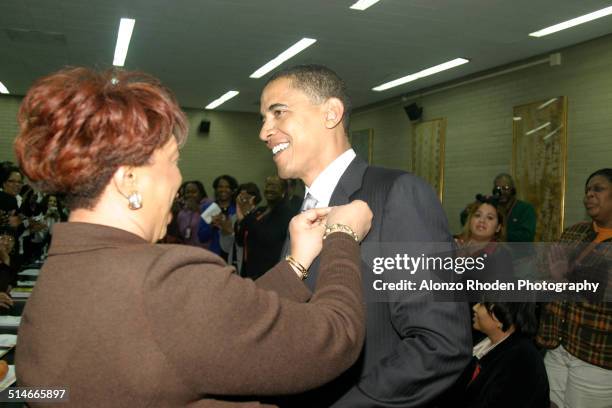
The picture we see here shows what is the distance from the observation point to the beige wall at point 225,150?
1305cm

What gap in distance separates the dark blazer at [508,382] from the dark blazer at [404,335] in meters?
0.92

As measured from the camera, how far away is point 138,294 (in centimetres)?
80

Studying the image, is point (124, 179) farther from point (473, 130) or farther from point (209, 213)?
point (473, 130)

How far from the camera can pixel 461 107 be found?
8.82 m

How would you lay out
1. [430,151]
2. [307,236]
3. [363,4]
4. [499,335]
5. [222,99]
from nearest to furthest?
1. [307,236]
2. [499,335]
3. [363,4]
4. [430,151]
5. [222,99]

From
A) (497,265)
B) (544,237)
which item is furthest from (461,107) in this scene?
(497,265)

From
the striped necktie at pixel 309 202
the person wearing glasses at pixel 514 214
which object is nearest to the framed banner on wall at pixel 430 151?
the person wearing glasses at pixel 514 214

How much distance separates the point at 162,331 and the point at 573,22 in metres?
6.32

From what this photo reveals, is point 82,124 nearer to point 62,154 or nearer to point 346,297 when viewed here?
point 62,154

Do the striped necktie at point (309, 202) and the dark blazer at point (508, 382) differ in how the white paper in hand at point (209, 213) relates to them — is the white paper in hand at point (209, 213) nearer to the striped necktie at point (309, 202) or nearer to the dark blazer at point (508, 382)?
the dark blazer at point (508, 382)

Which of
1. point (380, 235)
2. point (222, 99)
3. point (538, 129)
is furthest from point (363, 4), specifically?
point (222, 99)

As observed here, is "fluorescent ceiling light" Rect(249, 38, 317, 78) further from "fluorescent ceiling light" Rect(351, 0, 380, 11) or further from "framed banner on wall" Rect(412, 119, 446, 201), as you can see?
"framed banner on wall" Rect(412, 119, 446, 201)

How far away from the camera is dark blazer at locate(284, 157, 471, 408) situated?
4.02 ft

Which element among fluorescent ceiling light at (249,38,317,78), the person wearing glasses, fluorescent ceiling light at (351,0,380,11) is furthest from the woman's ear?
fluorescent ceiling light at (249,38,317,78)
